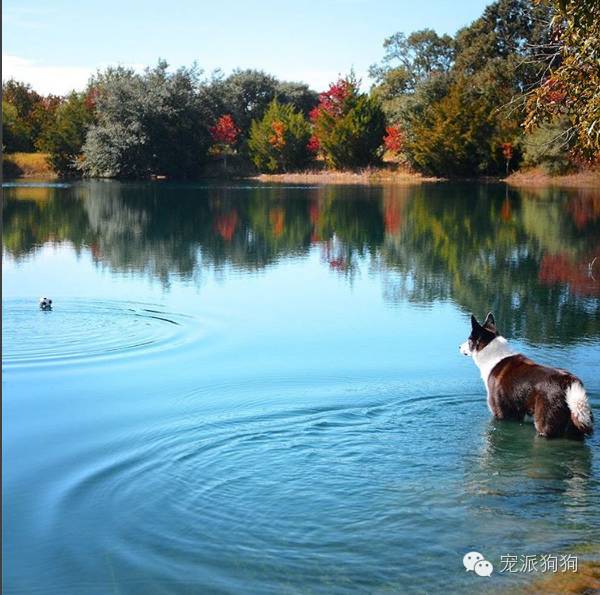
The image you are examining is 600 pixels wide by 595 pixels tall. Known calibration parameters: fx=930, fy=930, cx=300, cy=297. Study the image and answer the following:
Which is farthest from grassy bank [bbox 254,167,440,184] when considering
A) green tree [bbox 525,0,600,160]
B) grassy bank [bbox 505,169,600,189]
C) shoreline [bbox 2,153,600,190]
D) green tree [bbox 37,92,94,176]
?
green tree [bbox 525,0,600,160]

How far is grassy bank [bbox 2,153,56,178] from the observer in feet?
253

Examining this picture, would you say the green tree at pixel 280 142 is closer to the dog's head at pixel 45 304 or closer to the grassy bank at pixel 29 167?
the grassy bank at pixel 29 167

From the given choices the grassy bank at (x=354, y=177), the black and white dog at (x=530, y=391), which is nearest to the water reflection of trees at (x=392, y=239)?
the black and white dog at (x=530, y=391)

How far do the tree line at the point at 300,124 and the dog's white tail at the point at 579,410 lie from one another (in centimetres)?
4631

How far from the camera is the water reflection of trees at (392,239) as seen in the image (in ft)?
54.2

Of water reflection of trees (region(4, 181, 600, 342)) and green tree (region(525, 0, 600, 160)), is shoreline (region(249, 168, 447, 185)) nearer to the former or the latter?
water reflection of trees (region(4, 181, 600, 342))

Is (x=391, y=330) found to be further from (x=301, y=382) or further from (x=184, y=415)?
(x=184, y=415)

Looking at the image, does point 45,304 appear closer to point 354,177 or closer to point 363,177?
point 363,177

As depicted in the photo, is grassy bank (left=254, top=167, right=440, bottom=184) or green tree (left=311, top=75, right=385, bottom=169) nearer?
grassy bank (left=254, top=167, right=440, bottom=184)

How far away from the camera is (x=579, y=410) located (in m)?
7.41

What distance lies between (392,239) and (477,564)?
2107cm

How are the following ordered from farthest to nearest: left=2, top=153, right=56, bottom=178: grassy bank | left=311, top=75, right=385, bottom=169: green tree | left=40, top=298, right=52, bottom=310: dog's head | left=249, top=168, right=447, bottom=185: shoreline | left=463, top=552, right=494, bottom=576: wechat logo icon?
left=2, top=153, right=56, bottom=178: grassy bank
left=311, top=75, right=385, bottom=169: green tree
left=249, top=168, right=447, bottom=185: shoreline
left=40, top=298, right=52, bottom=310: dog's head
left=463, top=552, right=494, bottom=576: wechat logo icon

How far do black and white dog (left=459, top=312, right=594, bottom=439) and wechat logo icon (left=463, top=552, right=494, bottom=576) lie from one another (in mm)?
2086

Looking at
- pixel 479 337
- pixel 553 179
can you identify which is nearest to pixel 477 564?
pixel 479 337
